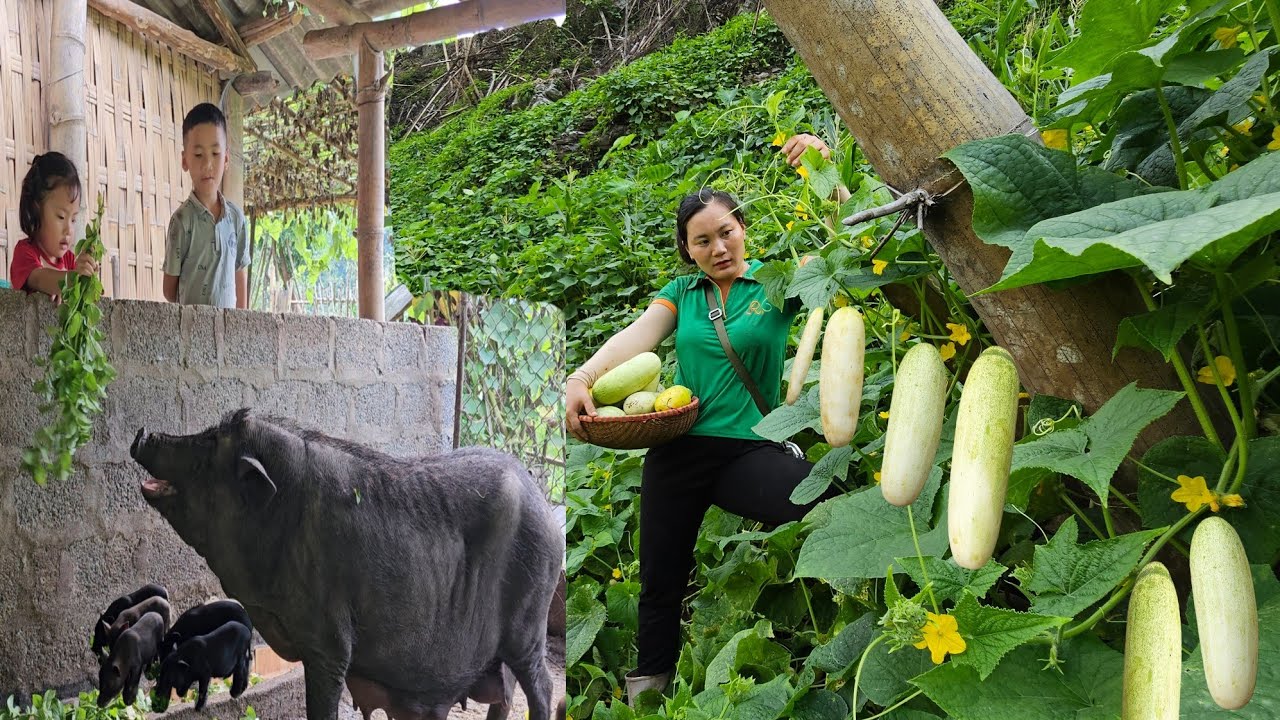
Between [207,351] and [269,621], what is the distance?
0.34 m

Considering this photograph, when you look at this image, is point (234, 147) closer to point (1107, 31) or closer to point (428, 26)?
point (428, 26)

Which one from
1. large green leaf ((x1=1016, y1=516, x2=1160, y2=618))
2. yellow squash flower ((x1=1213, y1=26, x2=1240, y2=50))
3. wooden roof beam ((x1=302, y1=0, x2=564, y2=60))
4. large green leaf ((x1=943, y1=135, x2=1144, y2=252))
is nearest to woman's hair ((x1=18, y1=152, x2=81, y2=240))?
wooden roof beam ((x1=302, y1=0, x2=564, y2=60))

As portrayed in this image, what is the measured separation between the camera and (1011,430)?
1.42ft

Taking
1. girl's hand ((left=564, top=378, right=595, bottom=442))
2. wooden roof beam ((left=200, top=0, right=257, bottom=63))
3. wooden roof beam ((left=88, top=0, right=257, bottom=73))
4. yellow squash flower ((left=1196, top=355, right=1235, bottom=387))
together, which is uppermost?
wooden roof beam ((left=200, top=0, right=257, bottom=63))

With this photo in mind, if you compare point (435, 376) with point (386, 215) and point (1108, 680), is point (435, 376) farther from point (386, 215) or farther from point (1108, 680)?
point (1108, 680)

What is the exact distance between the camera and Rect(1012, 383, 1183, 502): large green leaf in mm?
584

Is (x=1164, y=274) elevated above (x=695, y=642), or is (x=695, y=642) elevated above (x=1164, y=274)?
(x=1164, y=274)

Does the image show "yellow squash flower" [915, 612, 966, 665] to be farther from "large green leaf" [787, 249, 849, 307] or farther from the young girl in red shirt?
the young girl in red shirt

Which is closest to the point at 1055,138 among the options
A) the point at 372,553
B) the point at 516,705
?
the point at 372,553

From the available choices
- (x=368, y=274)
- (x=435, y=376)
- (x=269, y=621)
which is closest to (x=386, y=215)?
(x=368, y=274)

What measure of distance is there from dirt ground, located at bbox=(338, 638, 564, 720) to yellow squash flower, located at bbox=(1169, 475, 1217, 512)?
101 cm

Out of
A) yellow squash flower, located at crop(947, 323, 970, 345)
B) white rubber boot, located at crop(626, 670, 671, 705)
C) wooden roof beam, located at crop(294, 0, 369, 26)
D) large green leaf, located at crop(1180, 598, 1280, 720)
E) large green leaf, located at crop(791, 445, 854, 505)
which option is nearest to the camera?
large green leaf, located at crop(1180, 598, 1280, 720)

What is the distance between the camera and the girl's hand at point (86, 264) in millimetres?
894

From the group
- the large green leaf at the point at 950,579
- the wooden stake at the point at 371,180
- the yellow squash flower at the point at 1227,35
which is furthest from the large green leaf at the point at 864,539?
the wooden stake at the point at 371,180
